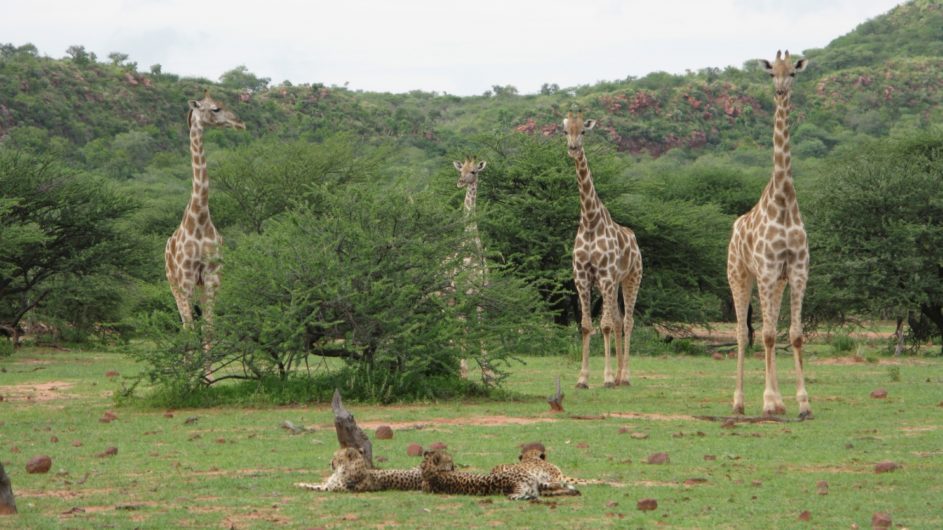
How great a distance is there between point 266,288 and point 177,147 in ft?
179

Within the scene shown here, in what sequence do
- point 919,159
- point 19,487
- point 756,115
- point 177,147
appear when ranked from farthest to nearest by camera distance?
point 756,115 → point 177,147 → point 919,159 → point 19,487

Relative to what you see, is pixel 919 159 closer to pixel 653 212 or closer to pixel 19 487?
pixel 653 212

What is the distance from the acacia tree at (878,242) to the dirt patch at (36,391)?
14.6 m

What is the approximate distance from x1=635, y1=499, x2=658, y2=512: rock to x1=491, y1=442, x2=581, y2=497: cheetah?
0.64 metres

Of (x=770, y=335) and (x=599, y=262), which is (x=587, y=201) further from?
(x=770, y=335)

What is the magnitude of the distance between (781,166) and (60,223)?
1760 cm

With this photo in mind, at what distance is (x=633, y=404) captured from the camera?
594 inches

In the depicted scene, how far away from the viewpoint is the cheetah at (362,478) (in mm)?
8617

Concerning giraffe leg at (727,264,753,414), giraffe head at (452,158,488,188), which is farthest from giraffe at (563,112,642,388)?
giraffe leg at (727,264,753,414)

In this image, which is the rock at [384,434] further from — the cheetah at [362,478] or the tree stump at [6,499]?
the tree stump at [6,499]

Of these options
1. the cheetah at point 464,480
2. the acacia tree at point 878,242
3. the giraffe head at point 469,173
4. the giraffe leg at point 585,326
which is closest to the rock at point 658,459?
the cheetah at point 464,480

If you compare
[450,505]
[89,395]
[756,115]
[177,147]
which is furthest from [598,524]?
[756,115]

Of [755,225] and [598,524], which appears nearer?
[598,524]

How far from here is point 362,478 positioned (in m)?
8.62
